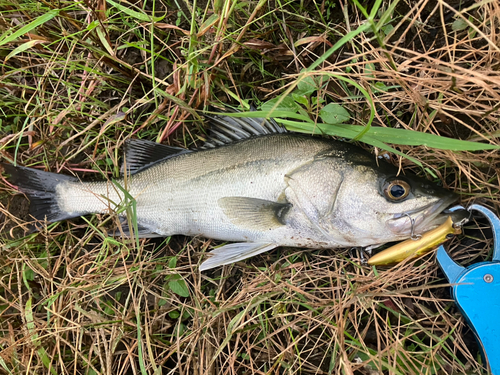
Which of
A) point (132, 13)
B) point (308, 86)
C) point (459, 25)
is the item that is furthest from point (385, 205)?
point (132, 13)

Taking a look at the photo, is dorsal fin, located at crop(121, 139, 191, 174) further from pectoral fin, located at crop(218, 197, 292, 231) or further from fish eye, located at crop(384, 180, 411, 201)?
fish eye, located at crop(384, 180, 411, 201)

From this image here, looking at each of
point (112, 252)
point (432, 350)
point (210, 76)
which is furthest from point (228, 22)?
point (432, 350)

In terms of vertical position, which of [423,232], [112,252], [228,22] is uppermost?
[228,22]

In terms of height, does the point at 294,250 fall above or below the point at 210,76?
below

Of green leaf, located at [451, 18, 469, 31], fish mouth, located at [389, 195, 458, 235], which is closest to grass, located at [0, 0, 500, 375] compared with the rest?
green leaf, located at [451, 18, 469, 31]

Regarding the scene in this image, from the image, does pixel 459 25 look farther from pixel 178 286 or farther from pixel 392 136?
pixel 178 286

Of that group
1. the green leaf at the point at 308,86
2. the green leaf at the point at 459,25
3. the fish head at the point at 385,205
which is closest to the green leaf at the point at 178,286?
the fish head at the point at 385,205

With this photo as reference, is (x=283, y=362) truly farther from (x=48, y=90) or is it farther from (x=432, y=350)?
(x=48, y=90)

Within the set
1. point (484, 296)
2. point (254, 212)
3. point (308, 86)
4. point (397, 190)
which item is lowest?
point (484, 296)
